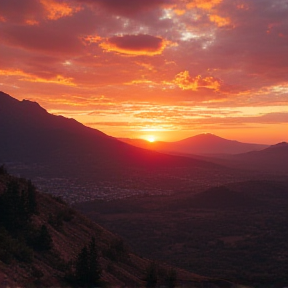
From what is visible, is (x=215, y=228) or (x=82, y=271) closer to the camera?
(x=82, y=271)

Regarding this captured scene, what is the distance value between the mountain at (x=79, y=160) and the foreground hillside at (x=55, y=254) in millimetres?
51542

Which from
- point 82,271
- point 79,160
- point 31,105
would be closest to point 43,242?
point 82,271

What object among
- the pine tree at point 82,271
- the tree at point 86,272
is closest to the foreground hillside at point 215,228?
the tree at point 86,272

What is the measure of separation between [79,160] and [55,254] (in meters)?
93.9

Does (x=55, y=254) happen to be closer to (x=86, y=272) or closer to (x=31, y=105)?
(x=86, y=272)

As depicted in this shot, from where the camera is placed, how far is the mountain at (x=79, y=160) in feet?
280

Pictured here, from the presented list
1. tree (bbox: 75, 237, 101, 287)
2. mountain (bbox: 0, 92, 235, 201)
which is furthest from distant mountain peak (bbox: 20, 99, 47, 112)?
tree (bbox: 75, 237, 101, 287)

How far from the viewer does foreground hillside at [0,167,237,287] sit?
34.3 ft

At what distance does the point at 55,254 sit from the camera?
43.7 feet

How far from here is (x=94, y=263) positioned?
11.3 m

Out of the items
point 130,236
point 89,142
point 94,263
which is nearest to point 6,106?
point 89,142

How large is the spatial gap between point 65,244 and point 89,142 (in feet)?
343

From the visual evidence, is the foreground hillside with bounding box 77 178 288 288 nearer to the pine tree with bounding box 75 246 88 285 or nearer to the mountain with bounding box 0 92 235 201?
the pine tree with bounding box 75 246 88 285

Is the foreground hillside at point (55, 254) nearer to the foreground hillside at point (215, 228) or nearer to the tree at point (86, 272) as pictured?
the tree at point (86, 272)
